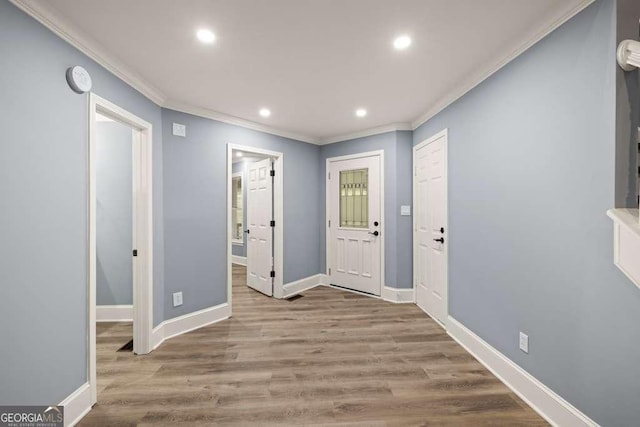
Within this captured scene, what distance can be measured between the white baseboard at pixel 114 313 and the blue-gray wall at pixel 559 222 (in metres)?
3.96

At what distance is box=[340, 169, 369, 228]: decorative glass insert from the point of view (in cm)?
420

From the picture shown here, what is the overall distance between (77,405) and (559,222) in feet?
10.8

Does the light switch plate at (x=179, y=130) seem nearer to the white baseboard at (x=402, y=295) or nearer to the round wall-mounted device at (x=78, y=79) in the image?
the round wall-mounted device at (x=78, y=79)

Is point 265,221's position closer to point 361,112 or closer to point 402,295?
point 361,112

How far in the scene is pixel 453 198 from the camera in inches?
110

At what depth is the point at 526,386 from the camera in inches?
71.2

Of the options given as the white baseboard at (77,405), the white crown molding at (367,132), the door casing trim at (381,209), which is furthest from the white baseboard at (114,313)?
the white crown molding at (367,132)

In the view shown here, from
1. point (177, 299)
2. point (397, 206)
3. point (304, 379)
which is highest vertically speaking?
point (397, 206)

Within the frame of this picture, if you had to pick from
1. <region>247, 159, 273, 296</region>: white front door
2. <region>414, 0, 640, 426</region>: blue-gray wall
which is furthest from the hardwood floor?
<region>247, 159, 273, 296</region>: white front door

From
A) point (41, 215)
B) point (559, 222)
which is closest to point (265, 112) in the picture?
point (41, 215)

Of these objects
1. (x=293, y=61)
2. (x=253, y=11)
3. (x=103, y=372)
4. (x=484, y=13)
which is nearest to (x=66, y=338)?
(x=103, y=372)

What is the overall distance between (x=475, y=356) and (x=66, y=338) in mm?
3154

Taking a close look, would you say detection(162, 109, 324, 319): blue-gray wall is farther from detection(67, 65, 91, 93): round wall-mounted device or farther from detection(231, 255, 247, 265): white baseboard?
detection(231, 255, 247, 265): white baseboard

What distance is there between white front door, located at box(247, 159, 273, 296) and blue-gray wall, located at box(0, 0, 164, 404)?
7.93ft
